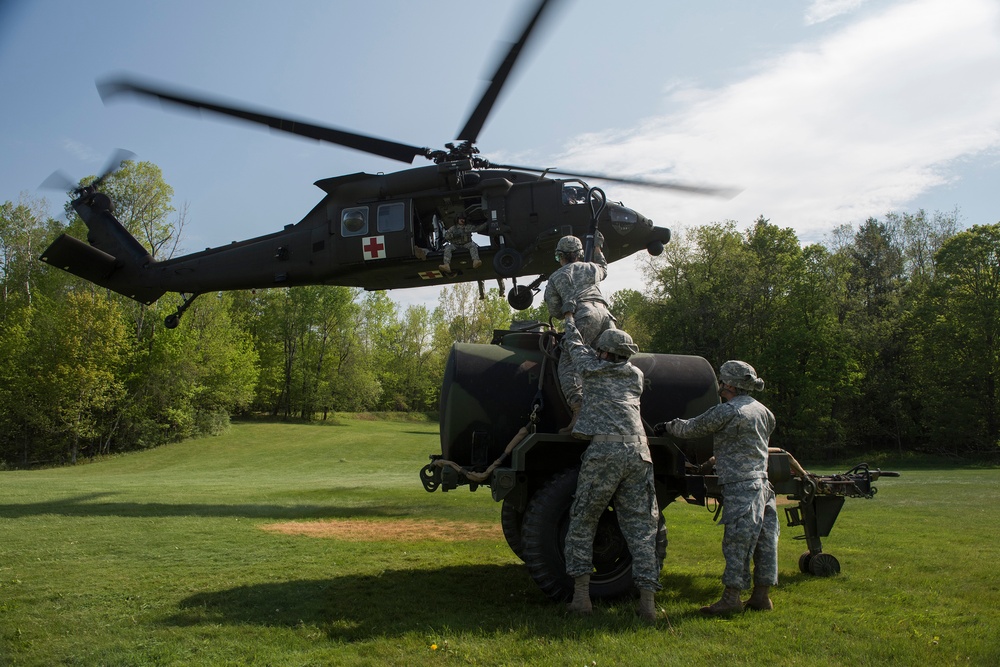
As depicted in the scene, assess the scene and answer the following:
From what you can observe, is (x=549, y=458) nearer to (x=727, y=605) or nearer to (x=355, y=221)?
(x=727, y=605)

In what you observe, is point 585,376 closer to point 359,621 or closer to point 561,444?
point 561,444

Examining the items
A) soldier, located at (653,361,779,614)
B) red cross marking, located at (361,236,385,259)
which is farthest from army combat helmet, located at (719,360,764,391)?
red cross marking, located at (361,236,385,259)

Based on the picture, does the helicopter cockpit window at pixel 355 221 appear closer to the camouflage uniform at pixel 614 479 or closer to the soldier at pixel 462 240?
the soldier at pixel 462 240

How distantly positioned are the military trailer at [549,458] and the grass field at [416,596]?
0.45 metres

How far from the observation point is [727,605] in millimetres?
5668

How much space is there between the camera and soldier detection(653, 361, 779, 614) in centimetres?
577

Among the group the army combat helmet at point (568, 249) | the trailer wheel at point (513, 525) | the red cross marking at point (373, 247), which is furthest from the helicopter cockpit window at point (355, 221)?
the trailer wheel at point (513, 525)

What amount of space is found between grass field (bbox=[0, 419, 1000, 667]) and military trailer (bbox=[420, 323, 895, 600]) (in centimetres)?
45

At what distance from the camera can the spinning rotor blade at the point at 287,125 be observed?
10.9m

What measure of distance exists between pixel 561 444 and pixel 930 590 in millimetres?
3608

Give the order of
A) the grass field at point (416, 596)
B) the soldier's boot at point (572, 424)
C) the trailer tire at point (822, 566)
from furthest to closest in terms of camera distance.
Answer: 1. the trailer tire at point (822, 566)
2. the soldier's boot at point (572, 424)
3. the grass field at point (416, 596)

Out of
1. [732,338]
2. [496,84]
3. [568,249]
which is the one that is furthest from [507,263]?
[732,338]

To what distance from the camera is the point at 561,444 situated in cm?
638

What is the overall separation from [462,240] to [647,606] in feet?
27.8
